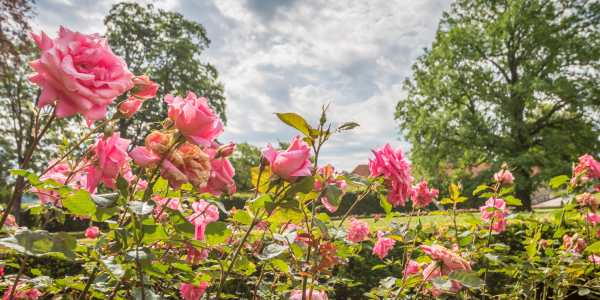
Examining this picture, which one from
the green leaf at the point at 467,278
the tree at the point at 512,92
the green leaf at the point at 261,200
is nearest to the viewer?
the green leaf at the point at 261,200

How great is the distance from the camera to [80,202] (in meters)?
0.78

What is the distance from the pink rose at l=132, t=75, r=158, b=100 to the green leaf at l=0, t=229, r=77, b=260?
1.19 ft

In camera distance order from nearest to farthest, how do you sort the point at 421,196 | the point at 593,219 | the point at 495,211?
the point at 495,211, the point at 421,196, the point at 593,219

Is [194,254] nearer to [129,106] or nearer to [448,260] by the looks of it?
[129,106]

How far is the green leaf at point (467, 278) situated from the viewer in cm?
112

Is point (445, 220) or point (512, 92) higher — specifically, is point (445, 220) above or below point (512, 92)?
below

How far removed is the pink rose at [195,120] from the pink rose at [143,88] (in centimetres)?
14

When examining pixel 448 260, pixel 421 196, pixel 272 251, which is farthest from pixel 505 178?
pixel 272 251

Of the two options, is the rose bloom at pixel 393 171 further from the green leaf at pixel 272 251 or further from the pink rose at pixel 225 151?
the pink rose at pixel 225 151

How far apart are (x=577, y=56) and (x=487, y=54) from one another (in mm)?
3143

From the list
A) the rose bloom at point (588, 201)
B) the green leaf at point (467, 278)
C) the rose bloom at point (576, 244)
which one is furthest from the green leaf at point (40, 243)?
the rose bloom at point (576, 244)

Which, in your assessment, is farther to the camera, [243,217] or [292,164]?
[243,217]

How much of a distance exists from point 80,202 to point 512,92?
56.8 feet

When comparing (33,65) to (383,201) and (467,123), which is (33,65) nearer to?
(383,201)
